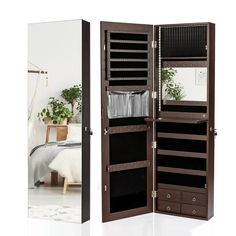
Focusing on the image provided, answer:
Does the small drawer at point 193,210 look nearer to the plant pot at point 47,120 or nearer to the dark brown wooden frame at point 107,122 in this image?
the dark brown wooden frame at point 107,122

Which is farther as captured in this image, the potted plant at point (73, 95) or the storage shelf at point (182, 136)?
the storage shelf at point (182, 136)

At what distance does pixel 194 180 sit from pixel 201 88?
0.95 m

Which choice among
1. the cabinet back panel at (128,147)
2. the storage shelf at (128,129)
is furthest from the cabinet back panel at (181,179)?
the storage shelf at (128,129)

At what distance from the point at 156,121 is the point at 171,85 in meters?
0.40

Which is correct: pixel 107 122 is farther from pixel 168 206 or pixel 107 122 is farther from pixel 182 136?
pixel 168 206

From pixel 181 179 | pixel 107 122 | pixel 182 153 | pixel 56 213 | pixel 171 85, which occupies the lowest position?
pixel 56 213

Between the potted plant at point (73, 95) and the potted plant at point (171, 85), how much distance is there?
967 millimetres

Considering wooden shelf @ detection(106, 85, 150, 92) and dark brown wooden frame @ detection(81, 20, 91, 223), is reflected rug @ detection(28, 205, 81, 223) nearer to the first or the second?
dark brown wooden frame @ detection(81, 20, 91, 223)

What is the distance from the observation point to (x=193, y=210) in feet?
20.3

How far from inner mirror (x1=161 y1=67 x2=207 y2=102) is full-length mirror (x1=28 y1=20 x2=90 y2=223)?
0.89m

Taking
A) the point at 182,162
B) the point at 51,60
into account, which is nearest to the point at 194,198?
the point at 182,162

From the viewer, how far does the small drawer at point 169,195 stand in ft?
20.6

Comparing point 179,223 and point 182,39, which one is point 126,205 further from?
point 182,39

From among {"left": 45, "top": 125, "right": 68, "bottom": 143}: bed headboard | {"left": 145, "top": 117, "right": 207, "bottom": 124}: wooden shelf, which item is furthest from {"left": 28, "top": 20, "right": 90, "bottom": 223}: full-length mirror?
{"left": 145, "top": 117, "right": 207, "bottom": 124}: wooden shelf
